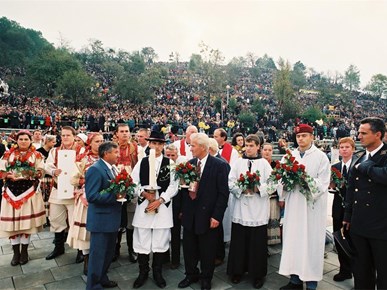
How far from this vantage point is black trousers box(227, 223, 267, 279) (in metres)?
4.16

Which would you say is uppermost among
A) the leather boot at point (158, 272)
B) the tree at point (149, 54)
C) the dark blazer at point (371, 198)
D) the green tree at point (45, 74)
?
the tree at point (149, 54)

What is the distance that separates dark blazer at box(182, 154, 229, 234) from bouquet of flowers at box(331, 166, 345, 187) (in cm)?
164

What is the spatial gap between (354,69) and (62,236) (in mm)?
105751

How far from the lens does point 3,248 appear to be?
17.7ft

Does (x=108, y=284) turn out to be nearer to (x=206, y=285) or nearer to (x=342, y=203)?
(x=206, y=285)

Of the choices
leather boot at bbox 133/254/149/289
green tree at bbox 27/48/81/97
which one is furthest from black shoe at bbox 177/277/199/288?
green tree at bbox 27/48/81/97

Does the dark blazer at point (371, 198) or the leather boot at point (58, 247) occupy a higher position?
the dark blazer at point (371, 198)

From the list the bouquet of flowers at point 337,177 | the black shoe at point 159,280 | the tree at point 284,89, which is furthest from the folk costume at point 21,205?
the tree at point 284,89

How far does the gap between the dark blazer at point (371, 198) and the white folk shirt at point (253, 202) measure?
114 centimetres

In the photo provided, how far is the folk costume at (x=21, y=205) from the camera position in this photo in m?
4.64

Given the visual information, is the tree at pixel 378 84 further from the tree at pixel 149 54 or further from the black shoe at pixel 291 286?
the black shoe at pixel 291 286

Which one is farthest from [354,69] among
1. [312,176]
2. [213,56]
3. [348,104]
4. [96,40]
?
[312,176]

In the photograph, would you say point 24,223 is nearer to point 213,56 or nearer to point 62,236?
point 62,236

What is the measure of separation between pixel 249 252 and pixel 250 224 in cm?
40
